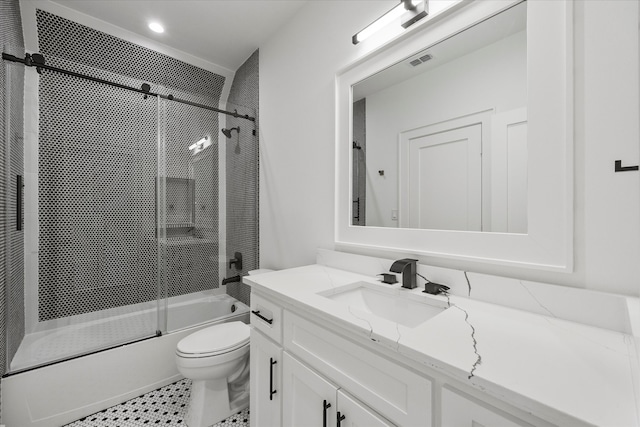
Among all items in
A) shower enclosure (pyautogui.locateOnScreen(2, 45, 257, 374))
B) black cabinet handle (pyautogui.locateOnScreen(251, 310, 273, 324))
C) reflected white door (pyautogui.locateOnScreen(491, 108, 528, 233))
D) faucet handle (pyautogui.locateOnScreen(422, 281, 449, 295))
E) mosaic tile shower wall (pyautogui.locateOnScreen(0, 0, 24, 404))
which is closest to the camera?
reflected white door (pyautogui.locateOnScreen(491, 108, 528, 233))

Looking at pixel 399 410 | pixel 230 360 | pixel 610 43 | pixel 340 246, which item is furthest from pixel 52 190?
pixel 610 43

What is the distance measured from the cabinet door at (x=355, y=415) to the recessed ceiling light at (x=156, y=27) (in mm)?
2722

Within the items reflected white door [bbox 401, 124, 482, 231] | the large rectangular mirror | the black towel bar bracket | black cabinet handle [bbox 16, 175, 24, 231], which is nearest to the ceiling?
the large rectangular mirror

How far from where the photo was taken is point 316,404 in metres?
0.92

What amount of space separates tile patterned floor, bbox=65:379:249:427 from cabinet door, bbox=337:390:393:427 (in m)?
1.06

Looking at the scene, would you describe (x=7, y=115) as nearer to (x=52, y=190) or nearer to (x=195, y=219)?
(x=52, y=190)

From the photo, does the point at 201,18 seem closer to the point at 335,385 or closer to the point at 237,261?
the point at 237,261

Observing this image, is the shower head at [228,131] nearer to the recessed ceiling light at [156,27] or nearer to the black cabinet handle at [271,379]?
the recessed ceiling light at [156,27]

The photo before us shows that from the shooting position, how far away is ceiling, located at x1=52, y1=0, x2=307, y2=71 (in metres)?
1.87

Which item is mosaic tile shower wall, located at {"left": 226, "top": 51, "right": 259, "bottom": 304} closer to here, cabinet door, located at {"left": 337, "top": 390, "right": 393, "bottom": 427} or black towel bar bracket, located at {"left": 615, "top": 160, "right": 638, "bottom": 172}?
cabinet door, located at {"left": 337, "top": 390, "right": 393, "bottom": 427}

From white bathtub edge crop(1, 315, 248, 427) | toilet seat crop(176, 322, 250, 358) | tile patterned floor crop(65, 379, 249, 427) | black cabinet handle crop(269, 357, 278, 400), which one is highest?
black cabinet handle crop(269, 357, 278, 400)

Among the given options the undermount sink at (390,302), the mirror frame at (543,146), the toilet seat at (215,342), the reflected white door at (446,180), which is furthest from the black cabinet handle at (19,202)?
the mirror frame at (543,146)

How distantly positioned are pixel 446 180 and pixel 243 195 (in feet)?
5.84

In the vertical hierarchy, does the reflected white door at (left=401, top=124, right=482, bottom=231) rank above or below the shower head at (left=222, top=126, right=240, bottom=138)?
below
